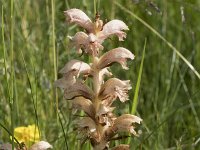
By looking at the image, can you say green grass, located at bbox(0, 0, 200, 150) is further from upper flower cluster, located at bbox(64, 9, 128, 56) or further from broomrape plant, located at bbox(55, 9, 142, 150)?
upper flower cluster, located at bbox(64, 9, 128, 56)

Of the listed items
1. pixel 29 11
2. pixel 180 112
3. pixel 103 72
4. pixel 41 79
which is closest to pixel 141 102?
pixel 180 112

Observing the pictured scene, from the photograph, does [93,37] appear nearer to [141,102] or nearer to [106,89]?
[106,89]

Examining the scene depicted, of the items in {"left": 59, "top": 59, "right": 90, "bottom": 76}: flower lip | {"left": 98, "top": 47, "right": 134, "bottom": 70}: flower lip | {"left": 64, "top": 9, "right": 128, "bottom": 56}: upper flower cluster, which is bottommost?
{"left": 59, "top": 59, "right": 90, "bottom": 76}: flower lip

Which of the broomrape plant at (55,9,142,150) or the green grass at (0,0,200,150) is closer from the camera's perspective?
the broomrape plant at (55,9,142,150)

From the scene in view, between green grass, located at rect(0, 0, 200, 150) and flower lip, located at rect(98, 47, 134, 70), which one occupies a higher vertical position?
flower lip, located at rect(98, 47, 134, 70)

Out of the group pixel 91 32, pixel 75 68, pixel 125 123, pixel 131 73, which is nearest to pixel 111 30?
pixel 91 32

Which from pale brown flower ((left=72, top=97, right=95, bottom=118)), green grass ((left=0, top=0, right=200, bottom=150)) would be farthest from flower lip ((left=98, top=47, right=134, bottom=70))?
green grass ((left=0, top=0, right=200, bottom=150))

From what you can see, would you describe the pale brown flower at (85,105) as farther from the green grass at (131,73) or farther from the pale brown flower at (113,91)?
the green grass at (131,73)

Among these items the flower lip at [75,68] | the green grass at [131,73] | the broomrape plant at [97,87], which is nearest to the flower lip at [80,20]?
the broomrape plant at [97,87]
